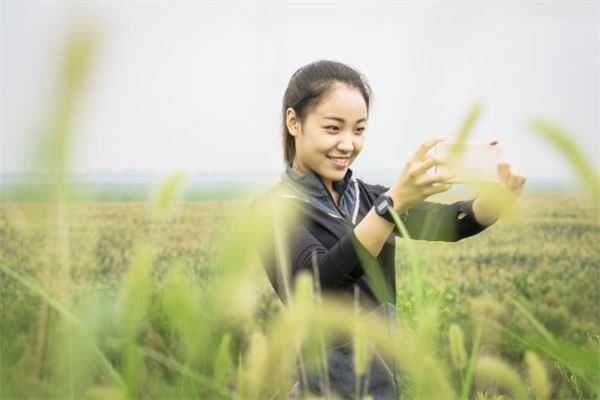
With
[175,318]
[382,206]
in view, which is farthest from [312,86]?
[175,318]

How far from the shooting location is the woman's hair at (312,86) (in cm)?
177

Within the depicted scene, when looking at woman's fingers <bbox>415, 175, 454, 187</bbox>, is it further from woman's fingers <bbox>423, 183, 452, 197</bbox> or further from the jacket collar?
the jacket collar

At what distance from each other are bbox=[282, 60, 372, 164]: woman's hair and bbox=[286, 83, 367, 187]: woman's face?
2.3 inches

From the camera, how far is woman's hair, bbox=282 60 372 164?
177 cm

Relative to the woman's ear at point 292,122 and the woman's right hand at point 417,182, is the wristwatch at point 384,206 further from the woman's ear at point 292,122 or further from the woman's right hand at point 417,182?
the woman's ear at point 292,122

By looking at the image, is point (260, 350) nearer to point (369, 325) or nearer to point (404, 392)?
point (369, 325)

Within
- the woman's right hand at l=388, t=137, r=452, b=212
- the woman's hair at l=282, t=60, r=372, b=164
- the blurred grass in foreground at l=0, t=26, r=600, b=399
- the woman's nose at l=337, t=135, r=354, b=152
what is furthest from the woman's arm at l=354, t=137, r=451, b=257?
the woman's hair at l=282, t=60, r=372, b=164

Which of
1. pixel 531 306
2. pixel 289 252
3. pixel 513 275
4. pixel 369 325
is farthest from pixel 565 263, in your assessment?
pixel 369 325

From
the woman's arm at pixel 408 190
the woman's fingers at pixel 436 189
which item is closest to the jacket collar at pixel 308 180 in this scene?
the woman's arm at pixel 408 190

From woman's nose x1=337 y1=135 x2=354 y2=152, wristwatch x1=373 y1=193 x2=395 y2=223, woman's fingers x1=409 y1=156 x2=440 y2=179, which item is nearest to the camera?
woman's fingers x1=409 y1=156 x2=440 y2=179

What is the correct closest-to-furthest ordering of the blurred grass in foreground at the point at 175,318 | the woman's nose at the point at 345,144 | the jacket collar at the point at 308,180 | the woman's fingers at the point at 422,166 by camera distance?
the blurred grass in foreground at the point at 175,318 → the woman's fingers at the point at 422,166 → the woman's nose at the point at 345,144 → the jacket collar at the point at 308,180

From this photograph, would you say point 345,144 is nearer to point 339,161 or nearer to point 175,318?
point 339,161

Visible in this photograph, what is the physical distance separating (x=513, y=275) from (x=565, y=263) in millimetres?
1198

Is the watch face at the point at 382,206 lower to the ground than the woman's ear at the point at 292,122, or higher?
lower
